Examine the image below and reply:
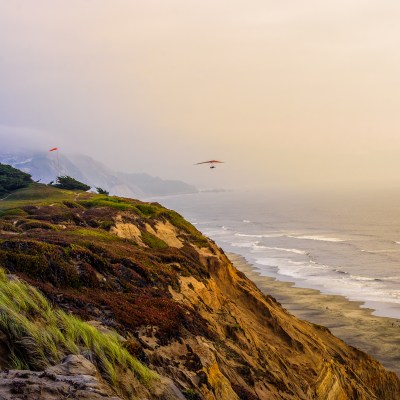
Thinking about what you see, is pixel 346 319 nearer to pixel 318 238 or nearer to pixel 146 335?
pixel 146 335

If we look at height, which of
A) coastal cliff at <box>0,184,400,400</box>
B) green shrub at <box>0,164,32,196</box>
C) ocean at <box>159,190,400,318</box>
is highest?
green shrub at <box>0,164,32,196</box>

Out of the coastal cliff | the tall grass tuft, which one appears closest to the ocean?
the coastal cliff

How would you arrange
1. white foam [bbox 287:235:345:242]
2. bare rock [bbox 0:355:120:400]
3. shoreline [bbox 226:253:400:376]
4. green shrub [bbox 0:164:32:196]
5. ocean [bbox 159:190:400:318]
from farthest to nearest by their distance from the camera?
1. white foam [bbox 287:235:345:242]
2. green shrub [bbox 0:164:32:196]
3. ocean [bbox 159:190:400:318]
4. shoreline [bbox 226:253:400:376]
5. bare rock [bbox 0:355:120:400]

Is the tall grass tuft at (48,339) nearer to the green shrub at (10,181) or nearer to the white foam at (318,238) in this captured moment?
the green shrub at (10,181)

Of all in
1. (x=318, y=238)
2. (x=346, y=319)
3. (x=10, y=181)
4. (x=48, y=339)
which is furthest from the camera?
(x=318, y=238)

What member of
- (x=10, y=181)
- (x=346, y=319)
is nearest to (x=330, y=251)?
(x=346, y=319)

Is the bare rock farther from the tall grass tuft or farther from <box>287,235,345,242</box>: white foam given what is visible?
<box>287,235,345,242</box>: white foam
